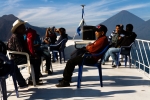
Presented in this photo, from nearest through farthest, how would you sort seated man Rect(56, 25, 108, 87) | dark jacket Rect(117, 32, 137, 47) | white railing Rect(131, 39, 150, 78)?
1. seated man Rect(56, 25, 108, 87)
2. white railing Rect(131, 39, 150, 78)
3. dark jacket Rect(117, 32, 137, 47)

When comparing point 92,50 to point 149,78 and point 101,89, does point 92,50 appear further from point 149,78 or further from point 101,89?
point 149,78

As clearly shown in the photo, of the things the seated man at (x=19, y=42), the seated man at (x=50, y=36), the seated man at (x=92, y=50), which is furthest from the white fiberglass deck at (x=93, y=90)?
the seated man at (x=50, y=36)

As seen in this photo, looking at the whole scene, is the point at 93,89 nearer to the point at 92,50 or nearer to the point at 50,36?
the point at 92,50

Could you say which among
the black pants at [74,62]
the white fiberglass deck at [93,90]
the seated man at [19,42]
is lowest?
the white fiberglass deck at [93,90]

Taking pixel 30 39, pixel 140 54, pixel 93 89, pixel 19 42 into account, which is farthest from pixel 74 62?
pixel 140 54

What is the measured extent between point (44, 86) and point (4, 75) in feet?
4.31

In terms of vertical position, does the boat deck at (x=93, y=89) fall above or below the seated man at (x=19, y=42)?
below

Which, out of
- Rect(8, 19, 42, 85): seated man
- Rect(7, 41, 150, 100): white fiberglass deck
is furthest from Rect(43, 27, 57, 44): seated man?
Rect(8, 19, 42, 85): seated man

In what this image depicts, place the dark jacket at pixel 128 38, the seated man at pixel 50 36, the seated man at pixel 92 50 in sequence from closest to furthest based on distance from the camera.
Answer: the seated man at pixel 92 50
the dark jacket at pixel 128 38
the seated man at pixel 50 36

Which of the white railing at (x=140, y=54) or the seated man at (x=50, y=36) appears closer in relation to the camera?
the white railing at (x=140, y=54)

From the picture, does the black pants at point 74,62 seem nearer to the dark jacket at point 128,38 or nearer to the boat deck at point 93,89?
the boat deck at point 93,89

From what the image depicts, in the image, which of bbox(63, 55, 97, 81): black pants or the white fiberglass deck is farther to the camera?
bbox(63, 55, 97, 81): black pants

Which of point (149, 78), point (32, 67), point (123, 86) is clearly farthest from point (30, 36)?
point (149, 78)

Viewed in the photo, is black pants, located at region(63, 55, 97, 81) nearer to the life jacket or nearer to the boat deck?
the boat deck
